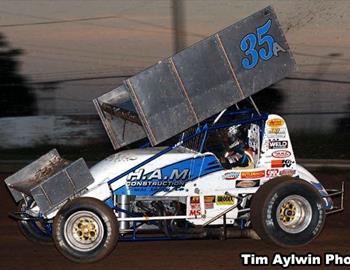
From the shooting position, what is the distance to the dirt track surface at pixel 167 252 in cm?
1025

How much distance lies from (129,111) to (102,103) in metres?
0.57

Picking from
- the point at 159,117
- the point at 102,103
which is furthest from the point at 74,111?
the point at 159,117

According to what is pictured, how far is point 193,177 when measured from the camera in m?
10.9

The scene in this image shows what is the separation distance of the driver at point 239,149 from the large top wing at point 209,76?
0.79 metres

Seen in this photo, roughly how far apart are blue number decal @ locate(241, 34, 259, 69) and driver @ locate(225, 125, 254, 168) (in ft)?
3.47

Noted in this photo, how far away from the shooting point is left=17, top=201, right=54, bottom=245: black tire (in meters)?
11.3

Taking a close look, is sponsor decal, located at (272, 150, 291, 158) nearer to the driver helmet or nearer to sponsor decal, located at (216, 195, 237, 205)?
the driver helmet

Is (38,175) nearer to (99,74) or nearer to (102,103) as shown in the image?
(102,103)

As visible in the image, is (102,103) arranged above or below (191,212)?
above

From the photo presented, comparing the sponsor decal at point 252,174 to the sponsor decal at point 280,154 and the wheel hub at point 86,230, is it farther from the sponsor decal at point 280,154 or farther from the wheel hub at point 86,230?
the wheel hub at point 86,230

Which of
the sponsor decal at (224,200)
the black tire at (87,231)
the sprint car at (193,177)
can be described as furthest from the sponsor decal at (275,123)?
the black tire at (87,231)

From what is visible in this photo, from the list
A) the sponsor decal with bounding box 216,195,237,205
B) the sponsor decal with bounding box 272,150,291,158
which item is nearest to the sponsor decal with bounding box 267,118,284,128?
the sponsor decal with bounding box 272,150,291,158

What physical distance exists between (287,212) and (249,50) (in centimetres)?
179

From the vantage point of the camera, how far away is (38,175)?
11430 millimetres
